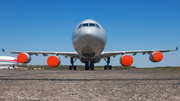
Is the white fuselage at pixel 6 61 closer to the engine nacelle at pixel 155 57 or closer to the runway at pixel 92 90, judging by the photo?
the engine nacelle at pixel 155 57

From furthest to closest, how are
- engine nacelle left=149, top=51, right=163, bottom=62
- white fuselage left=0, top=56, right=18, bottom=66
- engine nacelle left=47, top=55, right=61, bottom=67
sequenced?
white fuselage left=0, top=56, right=18, bottom=66 → engine nacelle left=149, top=51, right=163, bottom=62 → engine nacelle left=47, top=55, right=61, bottom=67

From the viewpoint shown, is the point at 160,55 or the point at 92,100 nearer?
the point at 92,100

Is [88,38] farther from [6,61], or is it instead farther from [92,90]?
[6,61]

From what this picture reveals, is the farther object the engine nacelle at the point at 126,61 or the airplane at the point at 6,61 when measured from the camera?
the airplane at the point at 6,61

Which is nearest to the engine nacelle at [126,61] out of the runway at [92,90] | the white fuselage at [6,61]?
the runway at [92,90]

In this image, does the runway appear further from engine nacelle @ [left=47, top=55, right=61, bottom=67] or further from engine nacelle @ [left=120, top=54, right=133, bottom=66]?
engine nacelle @ [left=47, top=55, right=61, bottom=67]

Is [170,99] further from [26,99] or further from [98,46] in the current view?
[98,46]

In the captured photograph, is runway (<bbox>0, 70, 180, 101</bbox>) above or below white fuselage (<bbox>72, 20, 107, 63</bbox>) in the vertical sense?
below

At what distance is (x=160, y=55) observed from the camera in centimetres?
1744

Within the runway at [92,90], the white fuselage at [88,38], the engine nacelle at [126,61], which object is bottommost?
the runway at [92,90]

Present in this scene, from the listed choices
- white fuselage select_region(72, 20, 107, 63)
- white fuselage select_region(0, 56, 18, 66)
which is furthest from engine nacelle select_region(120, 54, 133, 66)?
white fuselage select_region(0, 56, 18, 66)

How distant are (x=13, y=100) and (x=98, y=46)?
12.3 metres

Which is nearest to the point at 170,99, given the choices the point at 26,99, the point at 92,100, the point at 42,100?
the point at 92,100

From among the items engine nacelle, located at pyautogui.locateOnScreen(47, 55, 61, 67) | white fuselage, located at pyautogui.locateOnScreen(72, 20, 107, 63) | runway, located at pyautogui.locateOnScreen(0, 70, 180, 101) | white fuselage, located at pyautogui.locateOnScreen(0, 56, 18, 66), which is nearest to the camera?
runway, located at pyautogui.locateOnScreen(0, 70, 180, 101)
